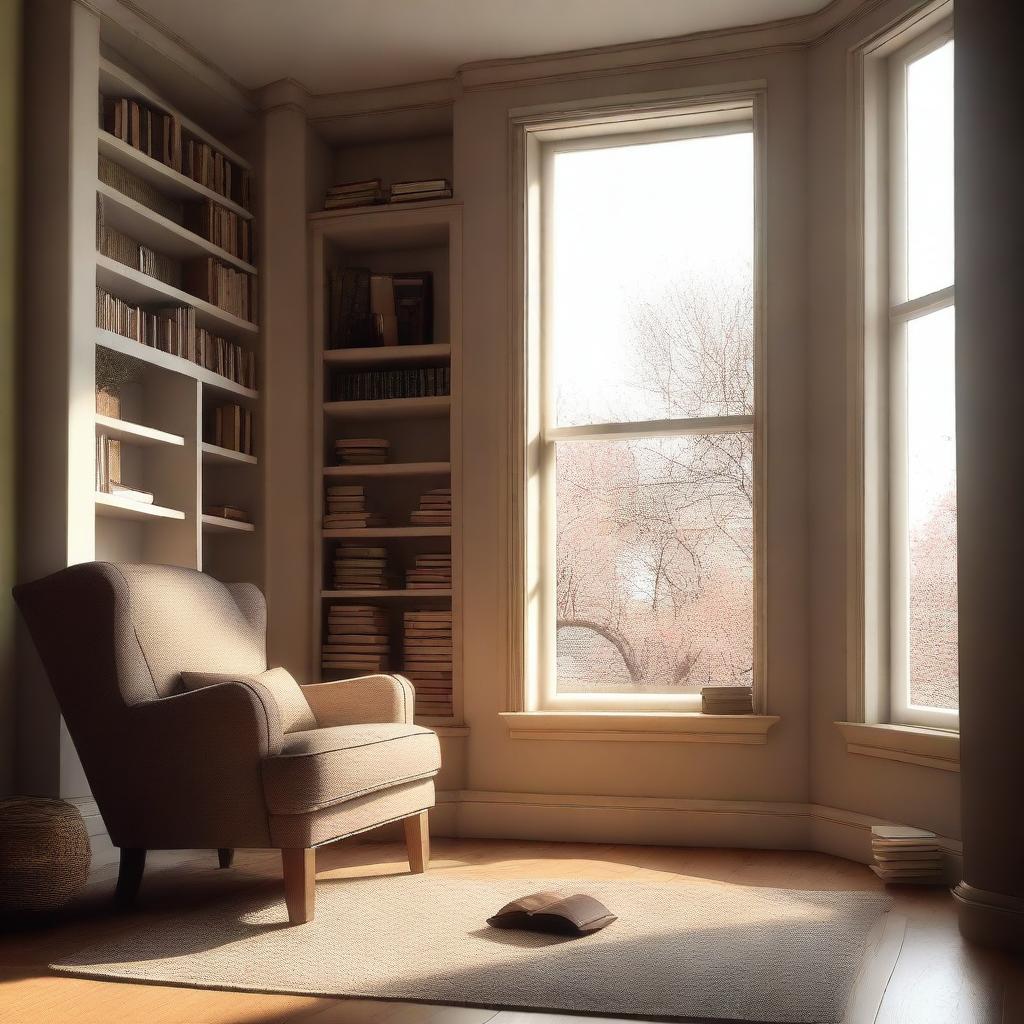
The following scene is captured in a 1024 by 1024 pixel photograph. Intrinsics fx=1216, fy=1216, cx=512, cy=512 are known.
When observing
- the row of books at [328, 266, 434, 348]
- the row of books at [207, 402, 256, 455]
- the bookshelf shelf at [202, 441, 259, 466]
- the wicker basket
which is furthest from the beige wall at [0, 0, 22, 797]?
the row of books at [328, 266, 434, 348]

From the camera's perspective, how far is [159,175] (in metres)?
4.77

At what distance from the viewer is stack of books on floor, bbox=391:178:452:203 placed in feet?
17.4

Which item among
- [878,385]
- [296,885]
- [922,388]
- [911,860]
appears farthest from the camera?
[878,385]

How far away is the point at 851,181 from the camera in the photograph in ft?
15.1

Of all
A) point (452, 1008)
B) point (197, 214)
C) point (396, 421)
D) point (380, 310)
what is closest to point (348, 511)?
point (396, 421)

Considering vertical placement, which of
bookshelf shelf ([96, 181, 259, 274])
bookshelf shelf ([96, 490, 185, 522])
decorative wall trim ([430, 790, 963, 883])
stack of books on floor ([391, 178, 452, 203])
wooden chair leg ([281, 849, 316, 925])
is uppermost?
stack of books on floor ([391, 178, 452, 203])

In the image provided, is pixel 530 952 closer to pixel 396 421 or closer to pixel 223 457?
pixel 223 457

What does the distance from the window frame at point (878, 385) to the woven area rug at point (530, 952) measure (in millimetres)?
966

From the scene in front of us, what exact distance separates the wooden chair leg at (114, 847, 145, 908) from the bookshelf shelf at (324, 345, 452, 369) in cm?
242

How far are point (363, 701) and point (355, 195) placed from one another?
7.85ft

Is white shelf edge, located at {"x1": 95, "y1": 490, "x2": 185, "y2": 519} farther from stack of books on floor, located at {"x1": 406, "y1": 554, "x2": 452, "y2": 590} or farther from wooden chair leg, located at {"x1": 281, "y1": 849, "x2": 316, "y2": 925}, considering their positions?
wooden chair leg, located at {"x1": 281, "y1": 849, "x2": 316, "y2": 925}

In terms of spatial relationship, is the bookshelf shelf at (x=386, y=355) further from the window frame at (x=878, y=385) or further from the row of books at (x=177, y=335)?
A: the window frame at (x=878, y=385)

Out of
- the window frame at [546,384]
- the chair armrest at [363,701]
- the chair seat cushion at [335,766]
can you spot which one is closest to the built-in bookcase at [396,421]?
the window frame at [546,384]

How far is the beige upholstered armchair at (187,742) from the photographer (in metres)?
3.38
